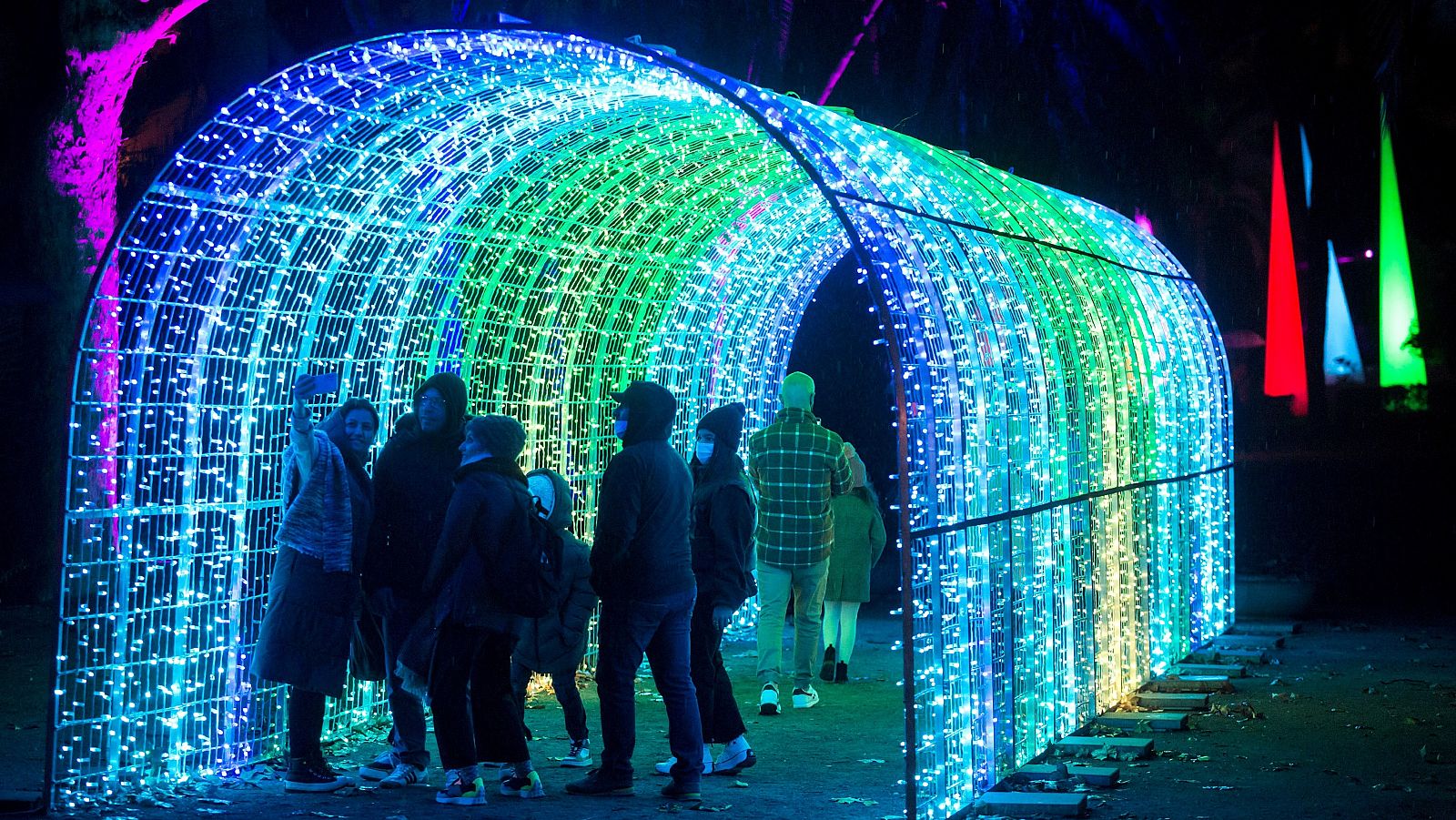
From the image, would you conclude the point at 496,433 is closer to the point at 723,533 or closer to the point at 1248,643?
the point at 723,533

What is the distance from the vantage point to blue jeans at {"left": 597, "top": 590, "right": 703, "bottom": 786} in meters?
7.44

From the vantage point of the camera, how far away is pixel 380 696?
988 centimetres

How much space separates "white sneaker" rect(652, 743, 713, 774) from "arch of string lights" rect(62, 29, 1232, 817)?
143 cm

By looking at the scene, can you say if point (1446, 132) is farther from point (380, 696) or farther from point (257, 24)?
point (380, 696)

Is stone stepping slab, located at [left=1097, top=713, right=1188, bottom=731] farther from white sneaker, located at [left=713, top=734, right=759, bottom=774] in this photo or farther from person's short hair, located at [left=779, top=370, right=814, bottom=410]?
person's short hair, located at [left=779, top=370, right=814, bottom=410]

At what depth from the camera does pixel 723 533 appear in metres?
8.46

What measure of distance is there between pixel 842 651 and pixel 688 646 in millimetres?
3920

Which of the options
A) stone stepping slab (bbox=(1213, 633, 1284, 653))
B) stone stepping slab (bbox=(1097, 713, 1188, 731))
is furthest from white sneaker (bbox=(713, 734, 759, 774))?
stone stepping slab (bbox=(1213, 633, 1284, 653))

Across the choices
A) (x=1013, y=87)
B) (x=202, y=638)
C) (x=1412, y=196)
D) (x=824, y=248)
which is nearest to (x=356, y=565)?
(x=202, y=638)

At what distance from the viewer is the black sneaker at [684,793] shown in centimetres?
761

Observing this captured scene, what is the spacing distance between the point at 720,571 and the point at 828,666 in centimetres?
322

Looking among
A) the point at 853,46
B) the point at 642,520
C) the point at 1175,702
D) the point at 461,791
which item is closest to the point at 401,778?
the point at 461,791

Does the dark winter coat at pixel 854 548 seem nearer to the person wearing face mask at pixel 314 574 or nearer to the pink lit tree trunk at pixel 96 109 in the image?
the person wearing face mask at pixel 314 574

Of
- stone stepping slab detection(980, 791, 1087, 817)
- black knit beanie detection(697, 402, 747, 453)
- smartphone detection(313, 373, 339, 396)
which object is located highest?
smartphone detection(313, 373, 339, 396)
